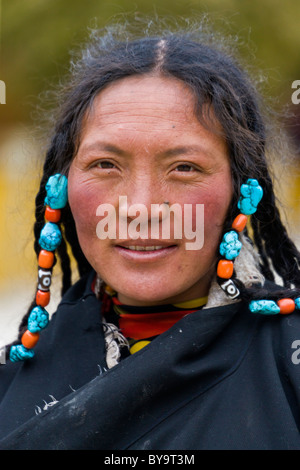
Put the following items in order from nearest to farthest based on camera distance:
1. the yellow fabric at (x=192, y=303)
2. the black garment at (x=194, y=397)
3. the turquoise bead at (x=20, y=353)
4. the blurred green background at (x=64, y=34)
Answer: the black garment at (x=194, y=397)
the yellow fabric at (x=192, y=303)
the turquoise bead at (x=20, y=353)
the blurred green background at (x=64, y=34)

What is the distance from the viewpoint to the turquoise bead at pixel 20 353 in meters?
2.41

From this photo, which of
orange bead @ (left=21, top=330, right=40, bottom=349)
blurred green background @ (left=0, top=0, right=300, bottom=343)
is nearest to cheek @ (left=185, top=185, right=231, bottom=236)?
orange bead @ (left=21, top=330, right=40, bottom=349)

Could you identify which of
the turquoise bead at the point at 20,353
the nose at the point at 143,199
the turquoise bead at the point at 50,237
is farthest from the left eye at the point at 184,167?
the turquoise bead at the point at 20,353

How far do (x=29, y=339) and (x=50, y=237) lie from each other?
45cm

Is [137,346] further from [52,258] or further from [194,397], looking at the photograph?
[52,258]

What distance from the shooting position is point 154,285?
212 cm

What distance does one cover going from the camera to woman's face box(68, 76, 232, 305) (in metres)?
2.07

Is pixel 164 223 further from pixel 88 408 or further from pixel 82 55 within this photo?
pixel 82 55

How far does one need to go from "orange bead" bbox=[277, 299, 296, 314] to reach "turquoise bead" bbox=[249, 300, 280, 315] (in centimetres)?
3

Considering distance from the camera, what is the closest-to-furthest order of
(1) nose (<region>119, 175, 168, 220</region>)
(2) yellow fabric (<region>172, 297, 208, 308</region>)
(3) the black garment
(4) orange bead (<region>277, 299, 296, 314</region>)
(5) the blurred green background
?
(3) the black garment < (1) nose (<region>119, 175, 168, 220</region>) < (4) orange bead (<region>277, 299, 296, 314</region>) < (2) yellow fabric (<region>172, 297, 208, 308</region>) < (5) the blurred green background

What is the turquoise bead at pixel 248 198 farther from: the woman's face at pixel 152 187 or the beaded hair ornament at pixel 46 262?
the beaded hair ornament at pixel 46 262

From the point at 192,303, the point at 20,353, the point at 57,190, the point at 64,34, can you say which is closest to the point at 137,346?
the point at 192,303

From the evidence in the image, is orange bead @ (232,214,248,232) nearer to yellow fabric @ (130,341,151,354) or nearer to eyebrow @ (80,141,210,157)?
eyebrow @ (80,141,210,157)

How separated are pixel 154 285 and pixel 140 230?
216 millimetres
